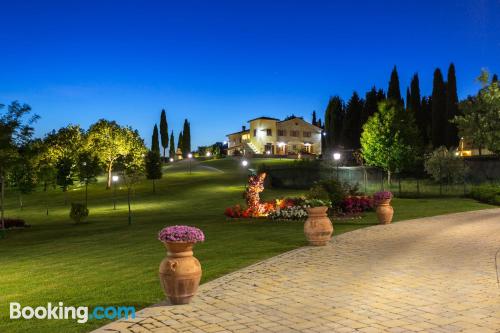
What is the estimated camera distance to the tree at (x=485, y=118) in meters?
37.8

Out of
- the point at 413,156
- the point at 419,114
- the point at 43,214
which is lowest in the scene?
the point at 43,214

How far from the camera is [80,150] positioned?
197ft

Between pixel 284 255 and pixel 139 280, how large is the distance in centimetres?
429

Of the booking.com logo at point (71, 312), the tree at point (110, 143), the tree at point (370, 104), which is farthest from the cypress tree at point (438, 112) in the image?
the booking.com logo at point (71, 312)

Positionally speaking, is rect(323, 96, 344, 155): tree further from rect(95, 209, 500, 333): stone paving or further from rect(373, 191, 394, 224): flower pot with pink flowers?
rect(95, 209, 500, 333): stone paving

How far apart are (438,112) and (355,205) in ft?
131

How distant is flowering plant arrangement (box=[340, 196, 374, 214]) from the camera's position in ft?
80.2

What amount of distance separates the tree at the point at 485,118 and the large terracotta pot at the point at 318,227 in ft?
94.2

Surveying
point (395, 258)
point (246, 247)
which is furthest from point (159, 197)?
point (395, 258)

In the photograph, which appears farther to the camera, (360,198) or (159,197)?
(159,197)

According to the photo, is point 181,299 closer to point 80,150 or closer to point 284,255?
point 284,255

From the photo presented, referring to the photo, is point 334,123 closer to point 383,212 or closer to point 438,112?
point 438,112

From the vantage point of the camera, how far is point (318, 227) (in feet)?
47.6

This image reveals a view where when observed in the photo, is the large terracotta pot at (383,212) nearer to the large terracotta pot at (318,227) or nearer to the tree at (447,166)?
the large terracotta pot at (318,227)
